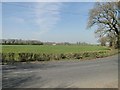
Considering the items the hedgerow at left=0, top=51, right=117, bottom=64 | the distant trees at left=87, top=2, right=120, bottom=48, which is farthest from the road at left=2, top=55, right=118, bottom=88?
the distant trees at left=87, top=2, right=120, bottom=48

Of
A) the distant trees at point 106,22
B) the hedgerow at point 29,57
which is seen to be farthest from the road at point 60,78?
the distant trees at point 106,22

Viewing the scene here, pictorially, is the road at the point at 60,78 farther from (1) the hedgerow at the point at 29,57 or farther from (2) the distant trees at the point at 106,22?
(2) the distant trees at the point at 106,22

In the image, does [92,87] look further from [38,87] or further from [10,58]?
[10,58]

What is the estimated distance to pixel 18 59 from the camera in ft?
93.6

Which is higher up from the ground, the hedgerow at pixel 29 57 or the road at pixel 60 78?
the road at pixel 60 78

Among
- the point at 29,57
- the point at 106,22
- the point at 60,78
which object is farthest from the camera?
the point at 106,22

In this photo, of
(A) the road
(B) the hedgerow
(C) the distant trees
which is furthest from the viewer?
(C) the distant trees

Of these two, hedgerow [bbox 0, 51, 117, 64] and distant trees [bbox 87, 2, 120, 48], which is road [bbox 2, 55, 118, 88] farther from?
distant trees [bbox 87, 2, 120, 48]

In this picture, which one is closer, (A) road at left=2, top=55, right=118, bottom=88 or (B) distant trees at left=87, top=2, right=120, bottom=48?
(A) road at left=2, top=55, right=118, bottom=88

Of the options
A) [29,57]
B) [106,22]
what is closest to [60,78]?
[29,57]

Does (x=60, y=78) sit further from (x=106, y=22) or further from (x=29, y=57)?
(x=106, y=22)

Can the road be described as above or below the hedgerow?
above

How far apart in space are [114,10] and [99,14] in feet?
14.6

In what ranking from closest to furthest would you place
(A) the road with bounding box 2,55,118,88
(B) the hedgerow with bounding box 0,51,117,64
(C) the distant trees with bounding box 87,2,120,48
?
(A) the road with bounding box 2,55,118,88 < (B) the hedgerow with bounding box 0,51,117,64 < (C) the distant trees with bounding box 87,2,120,48
